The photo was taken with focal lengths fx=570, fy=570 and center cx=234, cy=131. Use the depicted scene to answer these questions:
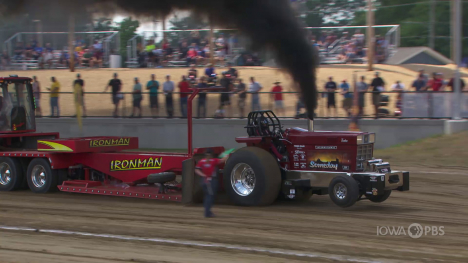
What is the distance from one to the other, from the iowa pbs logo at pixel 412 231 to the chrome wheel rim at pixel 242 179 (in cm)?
241

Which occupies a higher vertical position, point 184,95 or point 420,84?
point 420,84

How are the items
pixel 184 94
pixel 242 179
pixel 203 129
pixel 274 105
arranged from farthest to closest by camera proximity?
pixel 203 129, pixel 184 94, pixel 274 105, pixel 242 179

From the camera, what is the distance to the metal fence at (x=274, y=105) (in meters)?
16.9

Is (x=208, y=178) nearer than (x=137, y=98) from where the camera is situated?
Yes

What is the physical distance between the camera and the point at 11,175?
11641 mm

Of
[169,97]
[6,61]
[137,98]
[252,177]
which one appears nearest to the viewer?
[252,177]

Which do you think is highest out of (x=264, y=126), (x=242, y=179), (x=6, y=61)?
(x=6, y=61)

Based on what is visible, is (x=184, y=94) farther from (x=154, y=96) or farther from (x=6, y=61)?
(x=6, y=61)

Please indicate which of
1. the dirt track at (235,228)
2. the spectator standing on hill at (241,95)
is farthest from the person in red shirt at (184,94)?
the dirt track at (235,228)

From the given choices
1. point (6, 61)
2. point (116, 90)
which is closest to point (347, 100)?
point (116, 90)

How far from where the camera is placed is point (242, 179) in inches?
370

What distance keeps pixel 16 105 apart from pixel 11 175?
166 centimetres

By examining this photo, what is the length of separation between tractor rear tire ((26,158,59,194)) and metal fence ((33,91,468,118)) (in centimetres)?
728

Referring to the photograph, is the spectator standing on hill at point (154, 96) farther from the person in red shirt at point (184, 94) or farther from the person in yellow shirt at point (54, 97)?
the person in yellow shirt at point (54, 97)
